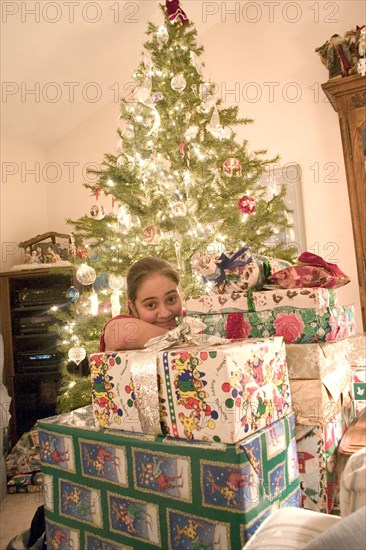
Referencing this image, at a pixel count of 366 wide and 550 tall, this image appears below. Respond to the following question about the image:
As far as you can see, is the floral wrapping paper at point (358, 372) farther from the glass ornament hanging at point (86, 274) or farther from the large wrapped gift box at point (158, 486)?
the glass ornament hanging at point (86, 274)

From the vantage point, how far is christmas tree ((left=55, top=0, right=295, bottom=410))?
2.15 meters

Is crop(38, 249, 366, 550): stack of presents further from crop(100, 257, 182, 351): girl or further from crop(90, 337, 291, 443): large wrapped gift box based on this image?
crop(100, 257, 182, 351): girl

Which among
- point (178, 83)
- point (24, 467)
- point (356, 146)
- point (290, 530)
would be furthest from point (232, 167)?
point (24, 467)

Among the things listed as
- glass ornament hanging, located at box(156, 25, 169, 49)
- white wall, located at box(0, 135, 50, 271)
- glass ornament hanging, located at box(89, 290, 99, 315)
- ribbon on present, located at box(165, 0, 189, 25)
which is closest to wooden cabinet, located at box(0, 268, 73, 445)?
white wall, located at box(0, 135, 50, 271)

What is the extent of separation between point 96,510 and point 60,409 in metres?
1.39

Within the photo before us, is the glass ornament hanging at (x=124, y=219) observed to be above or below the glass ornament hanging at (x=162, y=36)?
below

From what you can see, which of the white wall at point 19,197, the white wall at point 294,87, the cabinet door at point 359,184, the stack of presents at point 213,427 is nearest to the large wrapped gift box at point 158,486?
the stack of presents at point 213,427

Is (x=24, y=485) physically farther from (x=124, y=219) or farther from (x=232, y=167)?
(x=232, y=167)

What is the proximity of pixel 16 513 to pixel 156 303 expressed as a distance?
1.61m

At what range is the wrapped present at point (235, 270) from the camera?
1176 mm

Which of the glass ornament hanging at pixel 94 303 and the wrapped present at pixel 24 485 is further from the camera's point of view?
the wrapped present at pixel 24 485

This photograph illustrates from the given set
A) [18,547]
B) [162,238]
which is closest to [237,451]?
[18,547]

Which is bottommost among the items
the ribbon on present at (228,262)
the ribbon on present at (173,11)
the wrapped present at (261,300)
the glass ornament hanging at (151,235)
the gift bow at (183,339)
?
the gift bow at (183,339)

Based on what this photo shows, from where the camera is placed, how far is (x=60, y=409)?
2.26 metres
